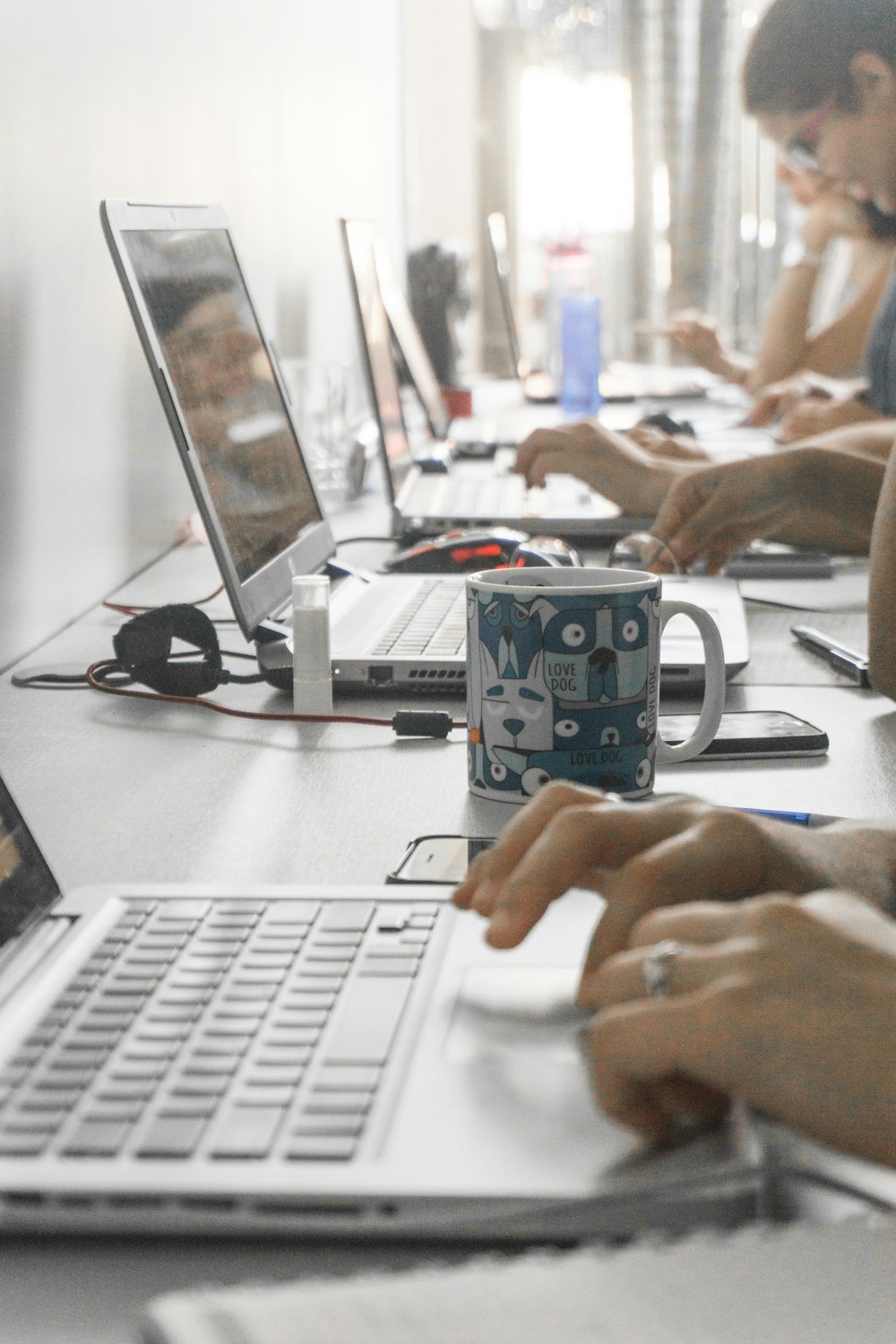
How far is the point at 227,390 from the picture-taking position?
48.3 inches

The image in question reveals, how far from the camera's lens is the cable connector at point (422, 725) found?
0.96 m

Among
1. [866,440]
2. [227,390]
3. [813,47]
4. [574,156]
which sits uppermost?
[574,156]

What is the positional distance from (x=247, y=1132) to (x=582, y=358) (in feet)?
8.60

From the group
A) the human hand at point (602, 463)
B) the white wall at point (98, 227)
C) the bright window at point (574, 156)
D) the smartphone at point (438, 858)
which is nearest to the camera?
the smartphone at point (438, 858)

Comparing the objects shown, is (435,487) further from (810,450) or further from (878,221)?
(878,221)

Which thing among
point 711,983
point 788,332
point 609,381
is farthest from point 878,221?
point 711,983

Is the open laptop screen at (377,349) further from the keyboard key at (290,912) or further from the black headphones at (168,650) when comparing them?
A: the keyboard key at (290,912)

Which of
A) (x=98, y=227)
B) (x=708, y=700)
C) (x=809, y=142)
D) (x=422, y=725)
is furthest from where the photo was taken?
(x=809, y=142)

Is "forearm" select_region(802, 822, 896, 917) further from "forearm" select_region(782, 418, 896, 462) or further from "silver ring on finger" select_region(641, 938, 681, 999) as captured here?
"forearm" select_region(782, 418, 896, 462)

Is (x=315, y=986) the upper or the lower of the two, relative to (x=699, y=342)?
lower

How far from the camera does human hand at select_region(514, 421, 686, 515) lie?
1.69 m

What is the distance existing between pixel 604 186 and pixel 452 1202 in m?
5.09

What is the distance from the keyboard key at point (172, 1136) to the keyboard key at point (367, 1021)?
0.18 ft

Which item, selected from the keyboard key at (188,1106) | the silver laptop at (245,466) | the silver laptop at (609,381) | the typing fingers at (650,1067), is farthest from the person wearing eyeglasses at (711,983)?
the silver laptop at (609,381)
